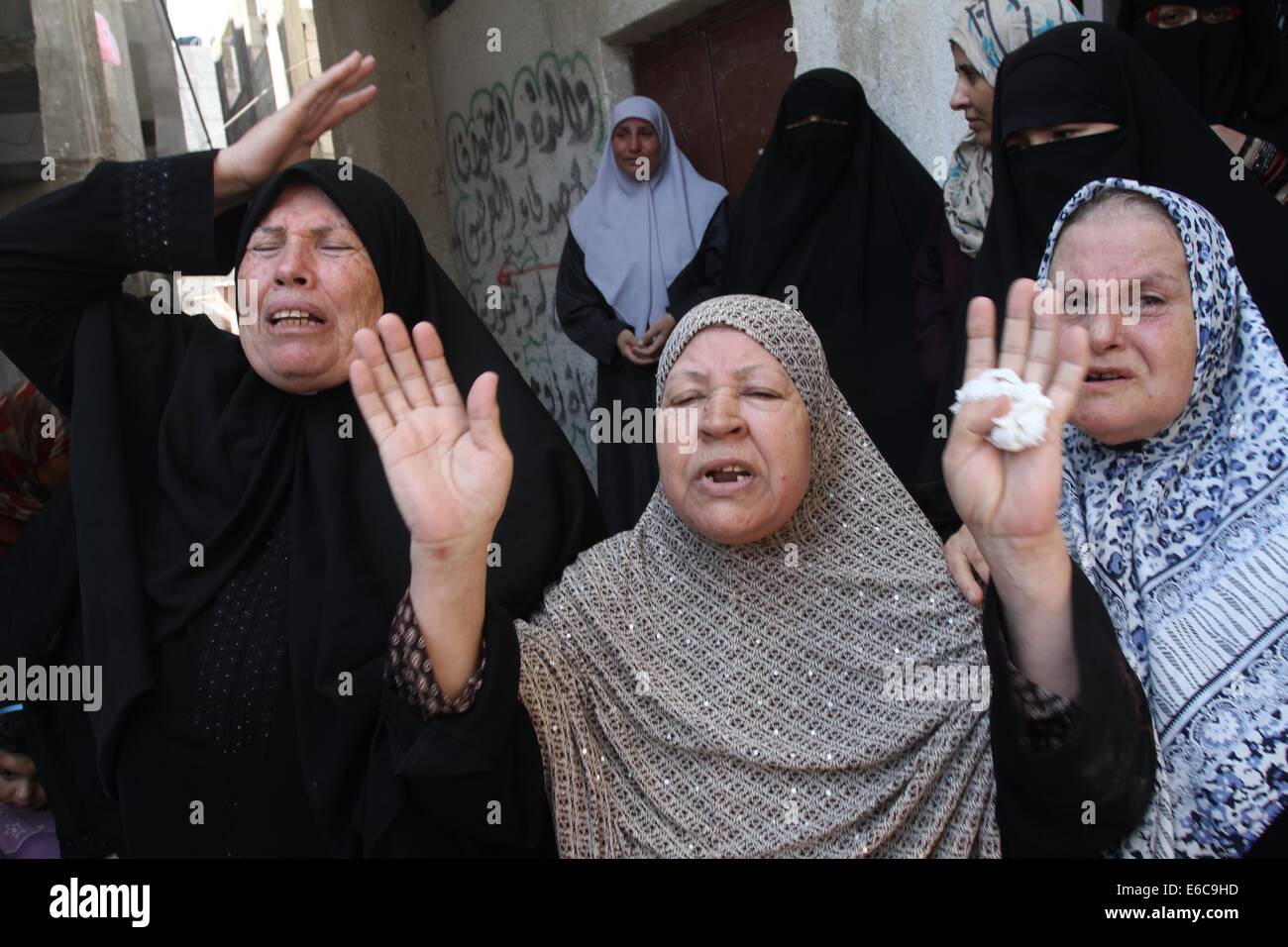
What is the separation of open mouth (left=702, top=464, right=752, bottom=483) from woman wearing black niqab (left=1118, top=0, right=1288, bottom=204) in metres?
2.03

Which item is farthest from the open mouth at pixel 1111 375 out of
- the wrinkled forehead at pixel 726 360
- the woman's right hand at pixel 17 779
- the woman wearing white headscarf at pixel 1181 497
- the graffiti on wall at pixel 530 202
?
the graffiti on wall at pixel 530 202

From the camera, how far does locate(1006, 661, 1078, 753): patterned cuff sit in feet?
5.01

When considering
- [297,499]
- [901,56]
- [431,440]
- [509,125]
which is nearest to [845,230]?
[901,56]

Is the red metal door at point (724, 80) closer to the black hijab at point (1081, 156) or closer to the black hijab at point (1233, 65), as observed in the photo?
the black hijab at point (1233, 65)

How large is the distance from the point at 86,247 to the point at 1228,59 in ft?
9.81

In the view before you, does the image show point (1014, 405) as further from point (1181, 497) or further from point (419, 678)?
point (419, 678)

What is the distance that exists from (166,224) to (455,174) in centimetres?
459

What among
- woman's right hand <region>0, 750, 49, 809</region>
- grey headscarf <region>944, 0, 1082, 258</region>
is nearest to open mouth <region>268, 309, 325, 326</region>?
woman's right hand <region>0, 750, 49, 809</region>

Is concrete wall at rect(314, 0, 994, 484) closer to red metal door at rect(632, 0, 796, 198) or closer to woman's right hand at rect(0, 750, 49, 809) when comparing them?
red metal door at rect(632, 0, 796, 198)

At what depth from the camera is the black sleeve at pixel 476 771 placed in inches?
68.2

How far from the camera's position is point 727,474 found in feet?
6.84

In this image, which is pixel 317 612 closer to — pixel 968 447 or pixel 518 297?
pixel 968 447

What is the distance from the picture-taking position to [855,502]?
2.17 meters

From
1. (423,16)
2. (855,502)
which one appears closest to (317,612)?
(855,502)
